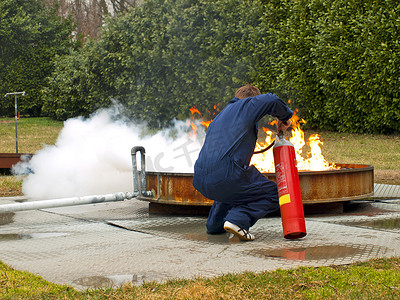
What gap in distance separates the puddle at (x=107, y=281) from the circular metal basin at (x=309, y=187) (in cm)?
248

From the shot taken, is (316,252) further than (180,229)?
No

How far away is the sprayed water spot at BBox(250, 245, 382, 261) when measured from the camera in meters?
4.44

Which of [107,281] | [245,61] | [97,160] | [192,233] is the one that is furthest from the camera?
[245,61]

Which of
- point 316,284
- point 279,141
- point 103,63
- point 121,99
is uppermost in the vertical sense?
point 103,63

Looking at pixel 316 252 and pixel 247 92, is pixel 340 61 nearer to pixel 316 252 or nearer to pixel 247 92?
pixel 247 92

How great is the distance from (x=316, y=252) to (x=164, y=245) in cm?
128

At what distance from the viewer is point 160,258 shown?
4512mm

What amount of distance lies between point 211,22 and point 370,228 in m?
15.3

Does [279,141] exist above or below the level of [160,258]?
above

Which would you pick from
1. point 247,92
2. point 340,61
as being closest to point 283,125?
point 247,92

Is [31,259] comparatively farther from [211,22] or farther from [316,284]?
[211,22]

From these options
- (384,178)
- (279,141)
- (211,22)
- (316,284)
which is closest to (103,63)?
(211,22)

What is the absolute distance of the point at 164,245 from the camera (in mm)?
5012

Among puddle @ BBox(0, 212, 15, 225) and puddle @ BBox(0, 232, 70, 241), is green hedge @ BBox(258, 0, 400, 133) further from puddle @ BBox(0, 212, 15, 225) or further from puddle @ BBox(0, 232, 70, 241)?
puddle @ BBox(0, 232, 70, 241)
